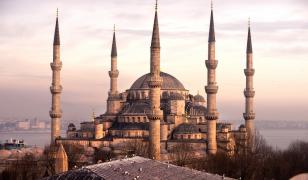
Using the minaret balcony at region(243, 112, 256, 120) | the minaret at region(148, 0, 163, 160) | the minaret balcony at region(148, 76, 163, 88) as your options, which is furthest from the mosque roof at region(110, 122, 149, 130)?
the minaret balcony at region(243, 112, 256, 120)

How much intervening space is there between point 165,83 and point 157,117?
1396 centimetres

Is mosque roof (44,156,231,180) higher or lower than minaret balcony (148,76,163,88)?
lower

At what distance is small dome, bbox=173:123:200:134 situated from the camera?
4838 centimetres

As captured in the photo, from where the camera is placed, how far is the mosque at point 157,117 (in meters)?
44.8

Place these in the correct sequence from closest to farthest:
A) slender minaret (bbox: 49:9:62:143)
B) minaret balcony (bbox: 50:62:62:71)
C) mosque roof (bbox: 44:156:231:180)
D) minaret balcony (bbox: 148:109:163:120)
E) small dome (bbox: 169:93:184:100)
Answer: mosque roof (bbox: 44:156:231:180), minaret balcony (bbox: 148:109:163:120), slender minaret (bbox: 49:9:62:143), minaret balcony (bbox: 50:62:62:71), small dome (bbox: 169:93:184:100)

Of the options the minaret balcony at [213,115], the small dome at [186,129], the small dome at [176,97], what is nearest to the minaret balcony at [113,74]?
the small dome at [176,97]

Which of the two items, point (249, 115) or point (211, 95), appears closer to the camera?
point (211, 95)

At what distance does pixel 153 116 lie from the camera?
41.3 m

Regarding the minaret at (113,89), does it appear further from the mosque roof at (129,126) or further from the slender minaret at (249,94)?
the slender minaret at (249,94)

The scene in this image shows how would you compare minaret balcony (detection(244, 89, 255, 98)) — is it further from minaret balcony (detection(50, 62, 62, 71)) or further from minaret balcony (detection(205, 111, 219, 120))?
minaret balcony (detection(50, 62, 62, 71))

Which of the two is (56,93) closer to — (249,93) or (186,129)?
(186,129)

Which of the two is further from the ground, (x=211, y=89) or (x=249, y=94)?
(x=211, y=89)

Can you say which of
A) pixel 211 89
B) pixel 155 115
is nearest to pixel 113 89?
pixel 211 89

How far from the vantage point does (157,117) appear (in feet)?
136
